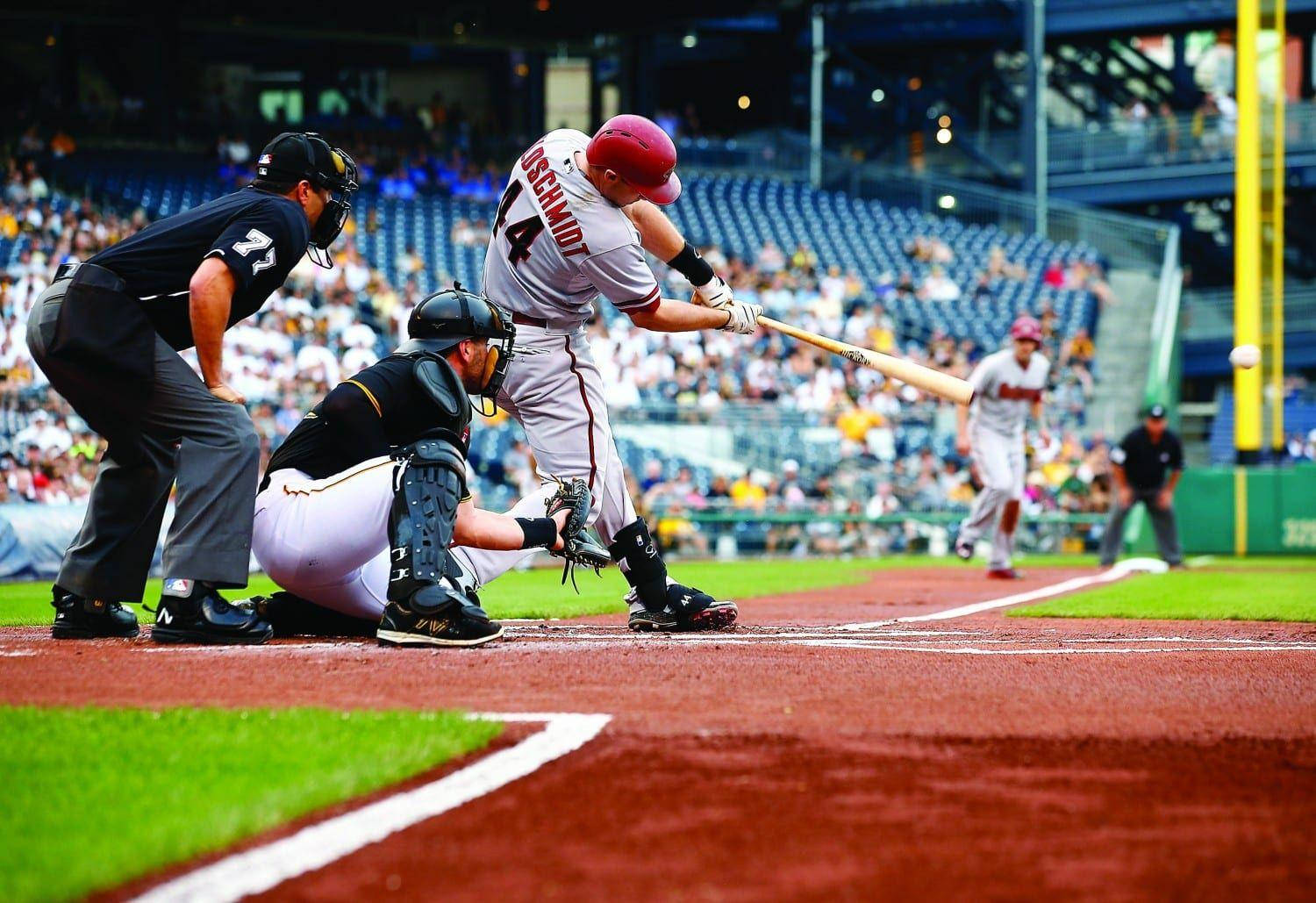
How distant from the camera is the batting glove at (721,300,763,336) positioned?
6.45 meters

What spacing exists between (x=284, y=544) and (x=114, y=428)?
0.82 meters

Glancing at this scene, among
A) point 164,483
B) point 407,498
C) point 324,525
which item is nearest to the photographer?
point 407,498

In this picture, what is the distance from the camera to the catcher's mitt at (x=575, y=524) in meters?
5.72

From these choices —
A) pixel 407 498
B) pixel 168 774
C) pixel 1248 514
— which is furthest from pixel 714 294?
pixel 1248 514

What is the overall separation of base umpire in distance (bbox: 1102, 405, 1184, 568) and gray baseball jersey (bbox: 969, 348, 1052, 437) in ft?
8.32

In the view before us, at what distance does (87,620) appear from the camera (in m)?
5.85

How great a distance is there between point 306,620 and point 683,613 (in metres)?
1.54

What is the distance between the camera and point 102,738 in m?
3.51

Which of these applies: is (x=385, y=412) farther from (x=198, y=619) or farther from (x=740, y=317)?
(x=740, y=317)

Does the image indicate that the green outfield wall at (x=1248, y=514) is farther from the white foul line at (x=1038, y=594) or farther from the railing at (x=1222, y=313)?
the railing at (x=1222, y=313)

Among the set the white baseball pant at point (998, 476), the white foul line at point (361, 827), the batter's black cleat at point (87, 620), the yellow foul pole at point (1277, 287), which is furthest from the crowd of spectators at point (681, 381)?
the white foul line at point (361, 827)

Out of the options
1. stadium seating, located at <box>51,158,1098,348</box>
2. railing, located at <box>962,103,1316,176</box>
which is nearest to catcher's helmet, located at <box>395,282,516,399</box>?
stadium seating, located at <box>51,158,1098,348</box>

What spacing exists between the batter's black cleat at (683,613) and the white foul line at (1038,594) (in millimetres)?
708

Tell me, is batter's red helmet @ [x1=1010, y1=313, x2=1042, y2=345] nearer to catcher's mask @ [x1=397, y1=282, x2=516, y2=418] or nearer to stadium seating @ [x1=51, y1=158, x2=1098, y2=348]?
catcher's mask @ [x1=397, y1=282, x2=516, y2=418]
